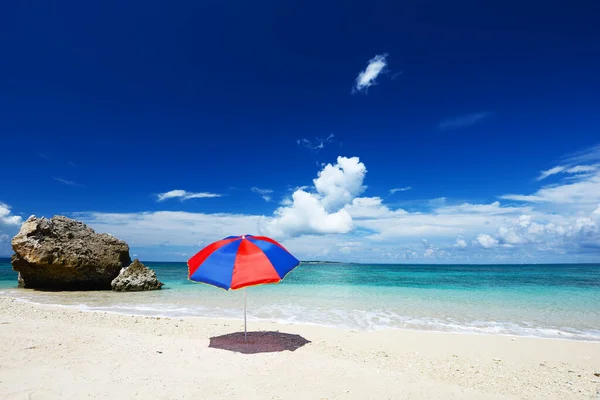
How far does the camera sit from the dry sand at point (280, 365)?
4645 millimetres

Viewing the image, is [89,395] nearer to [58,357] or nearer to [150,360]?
[150,360]

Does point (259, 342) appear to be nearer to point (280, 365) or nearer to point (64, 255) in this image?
point (280, 365)

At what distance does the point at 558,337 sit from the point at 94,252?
24.9 meters

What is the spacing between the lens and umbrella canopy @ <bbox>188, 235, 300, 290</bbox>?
21.1 feet

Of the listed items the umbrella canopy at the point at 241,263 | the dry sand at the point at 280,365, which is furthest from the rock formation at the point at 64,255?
the umbrella canopy at the point at 241,263

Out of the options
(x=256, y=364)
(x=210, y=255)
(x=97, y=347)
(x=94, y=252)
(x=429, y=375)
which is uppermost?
(x=94, y=252)

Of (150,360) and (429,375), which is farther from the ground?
(150,360)

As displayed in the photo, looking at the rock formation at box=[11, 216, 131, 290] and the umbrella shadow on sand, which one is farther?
the rock formation at box=[11, 216, 131, 290]

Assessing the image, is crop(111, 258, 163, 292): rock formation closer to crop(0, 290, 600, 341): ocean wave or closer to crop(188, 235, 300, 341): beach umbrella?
crop(0, 290, 600, 341): ocean wave

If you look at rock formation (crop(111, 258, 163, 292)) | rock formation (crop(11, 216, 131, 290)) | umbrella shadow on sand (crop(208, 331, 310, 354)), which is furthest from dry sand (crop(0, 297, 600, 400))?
rock formation (crop(11, 216, 131, 290))

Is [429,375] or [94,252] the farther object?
[94,252]

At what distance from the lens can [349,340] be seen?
878 centimetres

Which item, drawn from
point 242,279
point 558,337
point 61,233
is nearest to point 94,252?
point 61,233

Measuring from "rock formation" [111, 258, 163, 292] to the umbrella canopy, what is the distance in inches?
654
